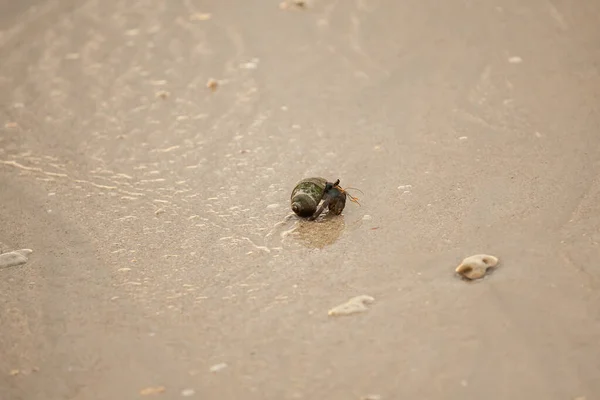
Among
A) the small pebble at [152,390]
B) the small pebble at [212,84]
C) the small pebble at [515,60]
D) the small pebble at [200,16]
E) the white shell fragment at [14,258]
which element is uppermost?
the small pebble at [515,60]

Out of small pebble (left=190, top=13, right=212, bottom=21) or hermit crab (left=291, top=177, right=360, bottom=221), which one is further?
small pebble (left=190, top=13, right=212, bottom=21)

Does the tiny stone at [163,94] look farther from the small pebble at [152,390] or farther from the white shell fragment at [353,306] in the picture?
the small pebble at [152,390]

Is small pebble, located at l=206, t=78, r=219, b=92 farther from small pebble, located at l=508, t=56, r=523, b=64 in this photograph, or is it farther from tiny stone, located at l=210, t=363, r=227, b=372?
tiny stone, located at l=210, t=363, r=227, b=372

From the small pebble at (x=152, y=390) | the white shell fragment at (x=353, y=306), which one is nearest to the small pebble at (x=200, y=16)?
the white shell fragment at (x=353, y=306)

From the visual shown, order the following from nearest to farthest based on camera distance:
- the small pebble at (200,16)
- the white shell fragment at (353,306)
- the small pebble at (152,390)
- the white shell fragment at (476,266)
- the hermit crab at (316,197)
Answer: the small pebble at (152,390), the white shell fragment at (353,306), the white shell fragment at (476,266), the hermit crab at (316,197), the small pebble at (200,16)

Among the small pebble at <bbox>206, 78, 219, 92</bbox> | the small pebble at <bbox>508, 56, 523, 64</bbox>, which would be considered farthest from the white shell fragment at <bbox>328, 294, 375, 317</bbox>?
the small pebble at <bbox>508, 56, 523, 64</bbox>

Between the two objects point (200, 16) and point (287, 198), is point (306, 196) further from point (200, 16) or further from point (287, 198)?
point (200, 16)

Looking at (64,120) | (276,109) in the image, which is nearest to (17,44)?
(64,120)
